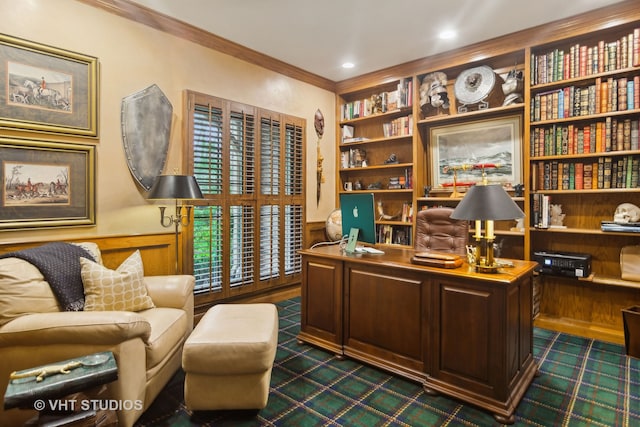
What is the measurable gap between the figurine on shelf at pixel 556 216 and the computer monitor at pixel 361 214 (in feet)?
6.65

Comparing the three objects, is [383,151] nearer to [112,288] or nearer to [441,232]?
[441,232]

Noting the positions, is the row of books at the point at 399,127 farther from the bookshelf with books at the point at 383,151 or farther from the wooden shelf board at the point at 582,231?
the wooden shelf board at the point at 582,231

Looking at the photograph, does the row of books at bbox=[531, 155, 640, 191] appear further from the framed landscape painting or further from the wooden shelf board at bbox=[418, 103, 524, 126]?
the wooden shelf board at bbox=[418, 103, 524, 126]

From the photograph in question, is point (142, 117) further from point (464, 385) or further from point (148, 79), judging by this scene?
point (464, 385)

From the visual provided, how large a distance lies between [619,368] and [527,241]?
1.27 metres

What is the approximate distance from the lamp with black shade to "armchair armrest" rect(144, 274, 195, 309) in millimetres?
2016

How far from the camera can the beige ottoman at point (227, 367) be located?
75.0 inches

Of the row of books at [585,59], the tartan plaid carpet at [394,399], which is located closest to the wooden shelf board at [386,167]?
the row of books at [585,59]

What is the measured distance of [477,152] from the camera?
4051 mm

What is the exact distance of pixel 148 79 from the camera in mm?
3174

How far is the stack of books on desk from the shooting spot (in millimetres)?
2988

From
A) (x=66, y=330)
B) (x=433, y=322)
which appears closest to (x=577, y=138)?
(x=433, y=322)

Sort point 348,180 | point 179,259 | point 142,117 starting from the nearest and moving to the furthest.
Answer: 1. point 142,117
2. point 179,259
3. point 348,180

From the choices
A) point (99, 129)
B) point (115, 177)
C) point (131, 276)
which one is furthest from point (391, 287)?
point (99, 129)
